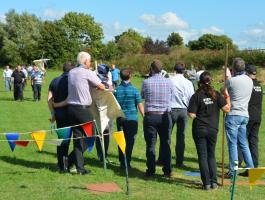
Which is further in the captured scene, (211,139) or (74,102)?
(74,102)

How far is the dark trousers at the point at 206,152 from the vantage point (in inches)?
312

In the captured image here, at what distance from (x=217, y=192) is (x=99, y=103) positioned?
259 cm

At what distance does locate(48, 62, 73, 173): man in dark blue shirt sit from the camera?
892 cm

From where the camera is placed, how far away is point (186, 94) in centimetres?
959

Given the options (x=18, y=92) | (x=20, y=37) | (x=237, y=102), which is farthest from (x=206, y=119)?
(x=20, y=37)

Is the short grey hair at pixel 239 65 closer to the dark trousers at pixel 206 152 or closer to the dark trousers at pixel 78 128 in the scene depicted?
the dark trousers at pixel 206 152

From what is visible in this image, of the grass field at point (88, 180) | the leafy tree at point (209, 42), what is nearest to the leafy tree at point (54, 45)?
the leafy tree at point (209, 42)

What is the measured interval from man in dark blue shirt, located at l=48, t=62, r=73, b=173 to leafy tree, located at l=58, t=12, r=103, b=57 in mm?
85307

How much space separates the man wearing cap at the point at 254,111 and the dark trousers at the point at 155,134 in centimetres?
162

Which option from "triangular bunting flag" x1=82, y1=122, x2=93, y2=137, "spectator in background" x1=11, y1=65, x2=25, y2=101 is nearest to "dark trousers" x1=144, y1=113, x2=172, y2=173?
"triangular bunting flag" x1=82, y1=122, x2=93, y2=137

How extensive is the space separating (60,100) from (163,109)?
1.85 m

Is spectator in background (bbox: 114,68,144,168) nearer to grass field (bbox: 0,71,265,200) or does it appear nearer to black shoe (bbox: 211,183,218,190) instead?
grass field (bbox: 0,71,265,200)

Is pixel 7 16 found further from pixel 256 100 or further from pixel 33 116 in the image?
pixel 256 100

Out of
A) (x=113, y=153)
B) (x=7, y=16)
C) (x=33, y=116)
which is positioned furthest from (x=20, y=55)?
(x=113, y=153)
